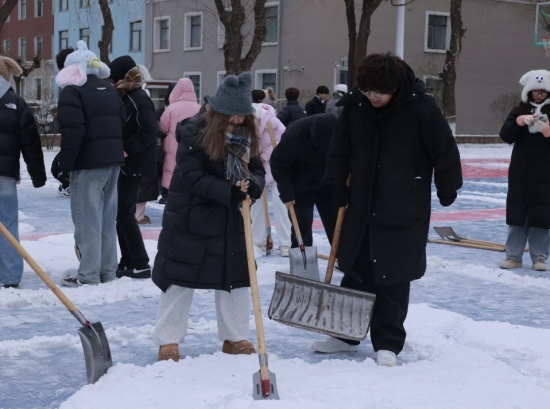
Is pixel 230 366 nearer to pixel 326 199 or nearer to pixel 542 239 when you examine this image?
pixel 326 199

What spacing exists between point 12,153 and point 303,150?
213cm

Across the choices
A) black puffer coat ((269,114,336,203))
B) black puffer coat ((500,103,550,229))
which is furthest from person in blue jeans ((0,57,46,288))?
black puffer coat ((500,103,550,229))

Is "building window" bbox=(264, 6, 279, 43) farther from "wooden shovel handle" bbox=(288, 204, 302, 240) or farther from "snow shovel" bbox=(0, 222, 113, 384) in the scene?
"snow shovel" bbox=(0, 222, 113, 384)

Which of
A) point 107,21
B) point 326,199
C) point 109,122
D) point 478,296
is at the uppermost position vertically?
point 107,21

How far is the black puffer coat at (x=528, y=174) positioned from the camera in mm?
8031

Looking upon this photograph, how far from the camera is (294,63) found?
34281 millimetres

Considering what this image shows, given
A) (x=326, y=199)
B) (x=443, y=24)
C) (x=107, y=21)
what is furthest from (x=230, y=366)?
(x=443, y=24)

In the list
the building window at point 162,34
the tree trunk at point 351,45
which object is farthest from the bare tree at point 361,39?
the building window at point 162,34

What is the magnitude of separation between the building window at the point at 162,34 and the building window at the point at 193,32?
159cm

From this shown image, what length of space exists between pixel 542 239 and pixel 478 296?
1.60 meters

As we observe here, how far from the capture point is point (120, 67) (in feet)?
23.7

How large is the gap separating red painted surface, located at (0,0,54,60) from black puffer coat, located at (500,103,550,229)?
43.6m

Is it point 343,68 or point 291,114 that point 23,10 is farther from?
point 291,114

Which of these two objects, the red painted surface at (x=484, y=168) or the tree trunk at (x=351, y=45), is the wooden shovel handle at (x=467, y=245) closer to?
the red painted surface at (x=484, y=168)
